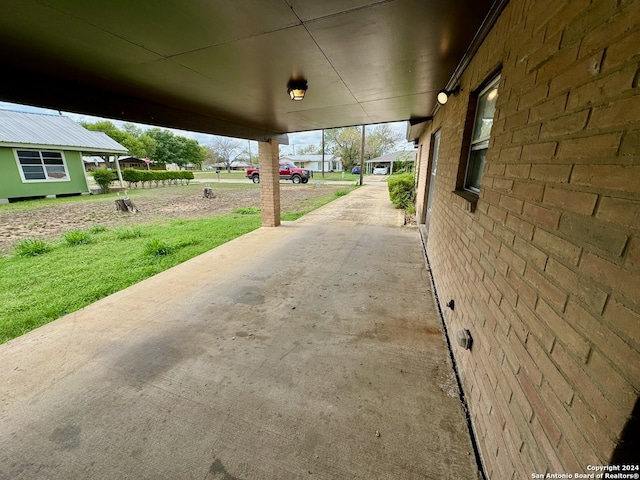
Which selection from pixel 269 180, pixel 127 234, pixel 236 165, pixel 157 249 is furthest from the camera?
pixel 236 165

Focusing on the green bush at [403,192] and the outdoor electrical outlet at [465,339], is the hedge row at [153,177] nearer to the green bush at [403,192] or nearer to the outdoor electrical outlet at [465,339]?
the green bush at [403,192]

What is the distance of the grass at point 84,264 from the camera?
3.23 m

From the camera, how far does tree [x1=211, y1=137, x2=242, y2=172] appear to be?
170 ft

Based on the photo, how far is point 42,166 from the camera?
12.5 m

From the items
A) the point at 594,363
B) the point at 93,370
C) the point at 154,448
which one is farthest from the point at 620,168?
the point at 93,370

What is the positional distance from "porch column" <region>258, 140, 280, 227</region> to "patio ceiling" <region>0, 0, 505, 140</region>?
2746 mm

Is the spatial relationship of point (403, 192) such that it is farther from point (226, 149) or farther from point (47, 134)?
point (226, 149)

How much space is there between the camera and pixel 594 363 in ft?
2.44

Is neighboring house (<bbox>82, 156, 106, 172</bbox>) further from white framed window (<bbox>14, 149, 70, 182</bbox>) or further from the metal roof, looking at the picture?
white framed window (<bbox>14, 149, 70, 182</bbox>)

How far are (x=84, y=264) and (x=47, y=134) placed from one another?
45.5ft

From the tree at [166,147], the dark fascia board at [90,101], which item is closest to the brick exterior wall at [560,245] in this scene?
the dark fascia board at [90,101]

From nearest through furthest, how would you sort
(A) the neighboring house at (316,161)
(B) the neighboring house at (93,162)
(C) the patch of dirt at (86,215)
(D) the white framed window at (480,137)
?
(D) the white framed window at (480,137) → (C) the patch of dirt at (86,215) → (B) the neighboring house at (93,162) → (A) the neighboring house at (316,161)

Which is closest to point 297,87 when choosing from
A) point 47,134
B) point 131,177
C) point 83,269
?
point 83,269

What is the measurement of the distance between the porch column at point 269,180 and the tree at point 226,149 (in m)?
48.7
